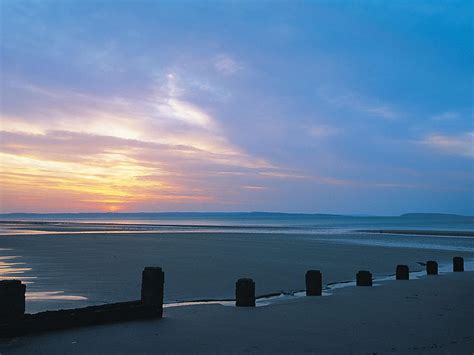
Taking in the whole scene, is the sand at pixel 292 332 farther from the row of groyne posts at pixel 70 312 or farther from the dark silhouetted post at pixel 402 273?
the dark silhouetted post at pixel 402 273

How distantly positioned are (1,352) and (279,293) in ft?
26.2

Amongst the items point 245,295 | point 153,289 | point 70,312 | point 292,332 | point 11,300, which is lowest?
point 292,332

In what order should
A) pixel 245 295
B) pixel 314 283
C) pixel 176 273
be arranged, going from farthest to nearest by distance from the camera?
1. pixel 176 273
2. pixel 314 283
3. pixel 245 295

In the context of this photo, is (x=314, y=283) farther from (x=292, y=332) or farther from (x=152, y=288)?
(x=152, y=288)

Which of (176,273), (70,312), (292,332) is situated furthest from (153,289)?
(176,273)

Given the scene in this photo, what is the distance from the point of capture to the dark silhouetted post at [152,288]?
8.16 metres

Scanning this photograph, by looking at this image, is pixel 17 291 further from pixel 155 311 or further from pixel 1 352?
pixel 155 311

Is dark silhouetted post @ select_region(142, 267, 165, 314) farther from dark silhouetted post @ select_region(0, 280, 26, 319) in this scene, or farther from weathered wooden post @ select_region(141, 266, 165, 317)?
dark silhouetted post @ select_region(0, 280, 26, 319)

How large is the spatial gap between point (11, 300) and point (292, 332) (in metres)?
4.13

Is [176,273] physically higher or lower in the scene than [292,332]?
lower

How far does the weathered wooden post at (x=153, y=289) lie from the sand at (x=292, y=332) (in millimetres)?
320

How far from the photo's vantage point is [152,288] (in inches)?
323

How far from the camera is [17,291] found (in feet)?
21.4

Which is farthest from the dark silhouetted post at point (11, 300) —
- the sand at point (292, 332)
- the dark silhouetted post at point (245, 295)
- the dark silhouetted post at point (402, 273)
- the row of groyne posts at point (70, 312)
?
the dark silhouetted post at point (402, 273)
